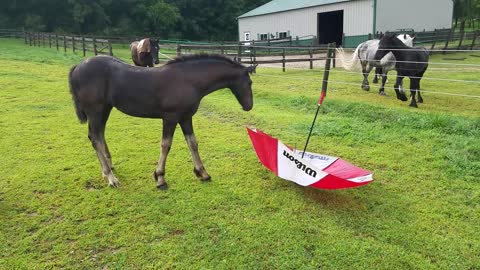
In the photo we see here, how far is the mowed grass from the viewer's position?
313cm

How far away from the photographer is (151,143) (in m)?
6.21

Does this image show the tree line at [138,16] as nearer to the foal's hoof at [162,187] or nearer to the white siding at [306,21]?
the white siding at [306,21]

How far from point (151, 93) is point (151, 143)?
2.17 meters

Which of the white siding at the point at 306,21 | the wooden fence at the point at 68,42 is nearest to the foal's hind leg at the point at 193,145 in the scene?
the wooden fence at the point at 68,42

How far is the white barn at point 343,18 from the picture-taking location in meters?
24.7

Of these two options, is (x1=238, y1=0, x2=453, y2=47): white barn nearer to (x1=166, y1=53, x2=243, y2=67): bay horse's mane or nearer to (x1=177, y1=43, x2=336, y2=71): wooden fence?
(x1=177, y1=43, x2=336, y2=71): wooden fence

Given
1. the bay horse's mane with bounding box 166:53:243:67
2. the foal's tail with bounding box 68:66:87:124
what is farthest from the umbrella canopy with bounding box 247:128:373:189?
the foal's tail with bounding box 68:66:87:124

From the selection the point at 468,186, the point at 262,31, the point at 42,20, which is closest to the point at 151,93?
the point at 468,186

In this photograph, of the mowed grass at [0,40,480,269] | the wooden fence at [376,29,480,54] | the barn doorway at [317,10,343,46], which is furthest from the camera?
the barn doorway at [317,10,343,46]

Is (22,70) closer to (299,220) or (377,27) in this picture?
(299,220)

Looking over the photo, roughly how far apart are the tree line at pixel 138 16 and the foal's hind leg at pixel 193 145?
4027 cm

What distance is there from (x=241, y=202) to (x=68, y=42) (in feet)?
84.5

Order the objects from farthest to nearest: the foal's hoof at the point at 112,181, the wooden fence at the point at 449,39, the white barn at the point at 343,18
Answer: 1. the white barn at the point at 343,18
2. the wooden fence at the point at 449,39
3. the foal's hoof at the point at 112,181

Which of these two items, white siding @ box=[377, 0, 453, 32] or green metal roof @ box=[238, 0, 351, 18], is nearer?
white siding @ box=[377, 0, 453, 32]
